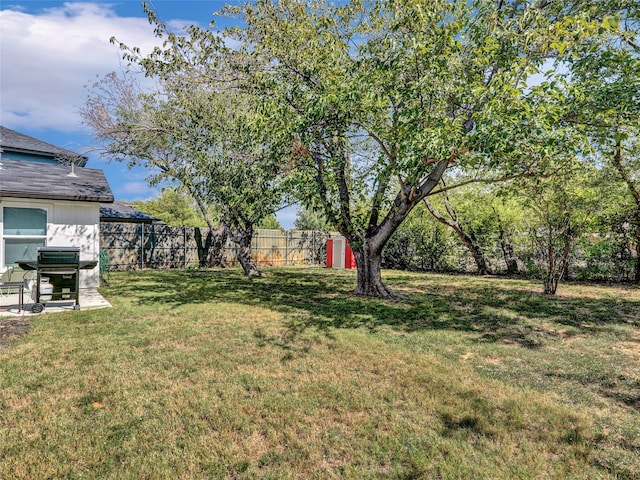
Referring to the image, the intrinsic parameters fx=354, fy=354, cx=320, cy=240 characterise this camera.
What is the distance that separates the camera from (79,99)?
14.4 m

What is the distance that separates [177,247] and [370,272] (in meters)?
11.5

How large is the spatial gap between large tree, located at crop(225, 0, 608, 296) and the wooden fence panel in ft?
34.5

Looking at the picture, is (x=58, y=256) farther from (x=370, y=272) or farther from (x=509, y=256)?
(x=509, y=256)

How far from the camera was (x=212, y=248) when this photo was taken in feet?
58.5

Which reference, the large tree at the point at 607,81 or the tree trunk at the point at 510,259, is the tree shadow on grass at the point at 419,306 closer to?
the large tree at the point at 607,81

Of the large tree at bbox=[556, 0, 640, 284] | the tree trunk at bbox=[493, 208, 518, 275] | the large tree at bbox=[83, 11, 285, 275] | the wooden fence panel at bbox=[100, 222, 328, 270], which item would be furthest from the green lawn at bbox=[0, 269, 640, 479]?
the wooden fence panel at bbox=[100, 222, 328, 270]

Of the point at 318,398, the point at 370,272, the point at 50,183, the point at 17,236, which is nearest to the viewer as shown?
the point at 318,398

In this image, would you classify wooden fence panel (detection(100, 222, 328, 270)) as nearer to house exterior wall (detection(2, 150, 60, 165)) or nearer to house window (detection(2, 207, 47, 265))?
house exterior wall (detection(2, 150, 60, 165))

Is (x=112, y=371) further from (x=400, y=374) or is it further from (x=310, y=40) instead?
(x=310, y=40)

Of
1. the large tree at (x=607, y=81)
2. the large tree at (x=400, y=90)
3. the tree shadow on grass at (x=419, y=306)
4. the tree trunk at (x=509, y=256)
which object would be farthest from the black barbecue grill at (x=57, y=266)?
the tree trunk at (x=509, y=256)

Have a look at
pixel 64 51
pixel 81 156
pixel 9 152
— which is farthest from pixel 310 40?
pixel 9 152

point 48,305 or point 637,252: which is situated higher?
point 637,252

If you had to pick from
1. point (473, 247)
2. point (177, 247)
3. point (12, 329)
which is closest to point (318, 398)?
point (12, 329)

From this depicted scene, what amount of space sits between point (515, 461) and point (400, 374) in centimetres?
149
